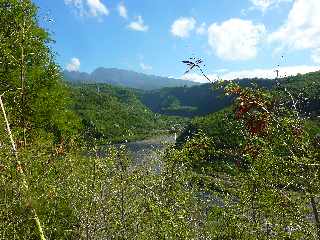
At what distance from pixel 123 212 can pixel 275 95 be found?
1052cm

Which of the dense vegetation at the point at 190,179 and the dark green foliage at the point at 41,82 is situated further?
the dark green foliage at the point at 41,82

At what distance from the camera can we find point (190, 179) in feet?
54.4

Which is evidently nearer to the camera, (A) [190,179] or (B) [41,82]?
(A) [190,179]

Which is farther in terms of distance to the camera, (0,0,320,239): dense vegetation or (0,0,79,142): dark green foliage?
(0,0,79,142): dark green foliage

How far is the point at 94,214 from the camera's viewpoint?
45.3 ft

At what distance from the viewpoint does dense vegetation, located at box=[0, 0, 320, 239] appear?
5.70 meters

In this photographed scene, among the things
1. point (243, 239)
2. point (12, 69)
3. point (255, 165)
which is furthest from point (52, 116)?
point (255, 165)

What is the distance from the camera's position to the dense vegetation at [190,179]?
224 inches

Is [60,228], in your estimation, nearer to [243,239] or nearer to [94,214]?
[94,214]

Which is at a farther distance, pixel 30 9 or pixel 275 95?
pixel 30 9

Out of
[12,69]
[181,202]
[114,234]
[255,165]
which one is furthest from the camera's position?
[12,69]

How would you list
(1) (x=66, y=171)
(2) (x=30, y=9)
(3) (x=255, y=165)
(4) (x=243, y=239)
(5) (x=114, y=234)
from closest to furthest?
(3) (x=255, y=165)
(4) (x=243, y=239)
(5) (x=114, y=234)
(1) (x=66, y=171)
(2) (x=30, y=9)

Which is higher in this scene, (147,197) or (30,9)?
(30,9)

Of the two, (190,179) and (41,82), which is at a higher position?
(41,82)
